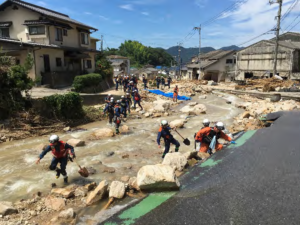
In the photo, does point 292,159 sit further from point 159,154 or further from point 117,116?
point 117,116

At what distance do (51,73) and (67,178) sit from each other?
14.8 metres

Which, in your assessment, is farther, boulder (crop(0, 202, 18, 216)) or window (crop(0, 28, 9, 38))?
window (crop(0, 28, 9, 38))

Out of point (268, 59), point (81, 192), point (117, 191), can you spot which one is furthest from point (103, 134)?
point (268, 59)

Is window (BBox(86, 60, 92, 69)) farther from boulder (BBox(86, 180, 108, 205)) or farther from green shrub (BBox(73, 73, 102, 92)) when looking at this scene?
boulder (BBox(86, 180, 108, 205))

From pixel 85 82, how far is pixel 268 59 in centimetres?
2449

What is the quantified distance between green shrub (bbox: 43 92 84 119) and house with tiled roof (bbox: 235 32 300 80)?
1045 inches

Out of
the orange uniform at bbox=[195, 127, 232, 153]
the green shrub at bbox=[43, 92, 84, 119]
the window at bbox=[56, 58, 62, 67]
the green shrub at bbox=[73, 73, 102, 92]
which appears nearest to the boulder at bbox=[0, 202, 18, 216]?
the orange uniform at bbox=[195, 127, 232, 153]

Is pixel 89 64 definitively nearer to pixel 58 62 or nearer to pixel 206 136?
pixel 58 62

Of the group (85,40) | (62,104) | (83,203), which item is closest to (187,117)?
(62,104)

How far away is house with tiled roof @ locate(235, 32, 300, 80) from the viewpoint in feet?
95.3

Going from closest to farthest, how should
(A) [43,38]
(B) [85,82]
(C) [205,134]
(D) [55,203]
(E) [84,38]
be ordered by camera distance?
1. (D) [55,203]
2. (C) [205,134]
3. (B) [85,82]
4. (A) [43,38]
5. (E) [84,38]

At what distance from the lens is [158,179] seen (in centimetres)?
519

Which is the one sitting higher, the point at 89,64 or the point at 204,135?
the point at 89,64

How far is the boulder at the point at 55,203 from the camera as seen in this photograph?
562cm
